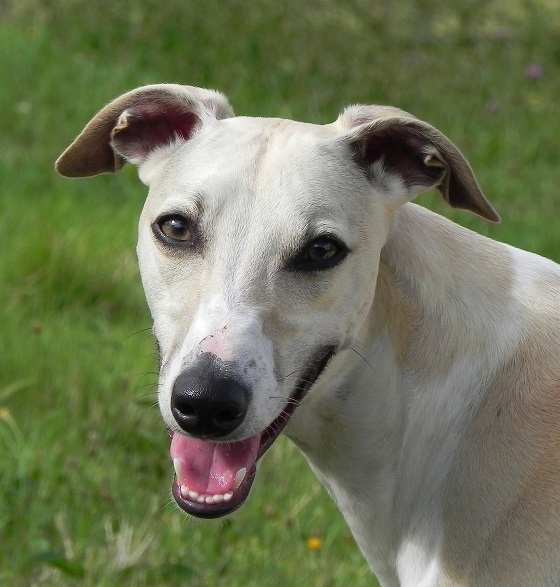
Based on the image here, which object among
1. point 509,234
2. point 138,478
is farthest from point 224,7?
point 138,478

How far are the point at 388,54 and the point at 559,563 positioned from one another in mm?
6558

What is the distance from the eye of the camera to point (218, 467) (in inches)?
116

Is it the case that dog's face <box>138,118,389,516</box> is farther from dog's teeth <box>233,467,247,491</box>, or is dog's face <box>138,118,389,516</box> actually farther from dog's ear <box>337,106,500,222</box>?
dog's ear <box>337,106,500,222</box>

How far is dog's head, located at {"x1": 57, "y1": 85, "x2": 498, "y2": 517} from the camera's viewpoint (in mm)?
2750

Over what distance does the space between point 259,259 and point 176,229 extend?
0.87 feet

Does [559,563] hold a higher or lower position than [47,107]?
higher

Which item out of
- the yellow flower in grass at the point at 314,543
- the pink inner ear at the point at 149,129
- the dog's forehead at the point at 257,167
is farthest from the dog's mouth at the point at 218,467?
the yellow flower in grass at the point at 314,543

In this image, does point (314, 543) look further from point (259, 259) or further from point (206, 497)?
point (259, 259)

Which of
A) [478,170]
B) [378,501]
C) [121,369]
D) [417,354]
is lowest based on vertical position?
[478,170]

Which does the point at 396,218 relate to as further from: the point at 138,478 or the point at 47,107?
the point at 47,107

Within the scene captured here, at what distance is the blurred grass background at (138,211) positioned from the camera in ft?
13.4

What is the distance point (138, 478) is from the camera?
4434mm

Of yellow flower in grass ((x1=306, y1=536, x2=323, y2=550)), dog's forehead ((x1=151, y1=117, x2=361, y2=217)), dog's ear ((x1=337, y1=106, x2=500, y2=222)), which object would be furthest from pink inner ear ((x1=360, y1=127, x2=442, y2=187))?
yellow flower in grass ((x1=306, y1=536, x2=323, y2=550))

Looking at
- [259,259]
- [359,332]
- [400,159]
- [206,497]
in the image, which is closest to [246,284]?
[259,259]
